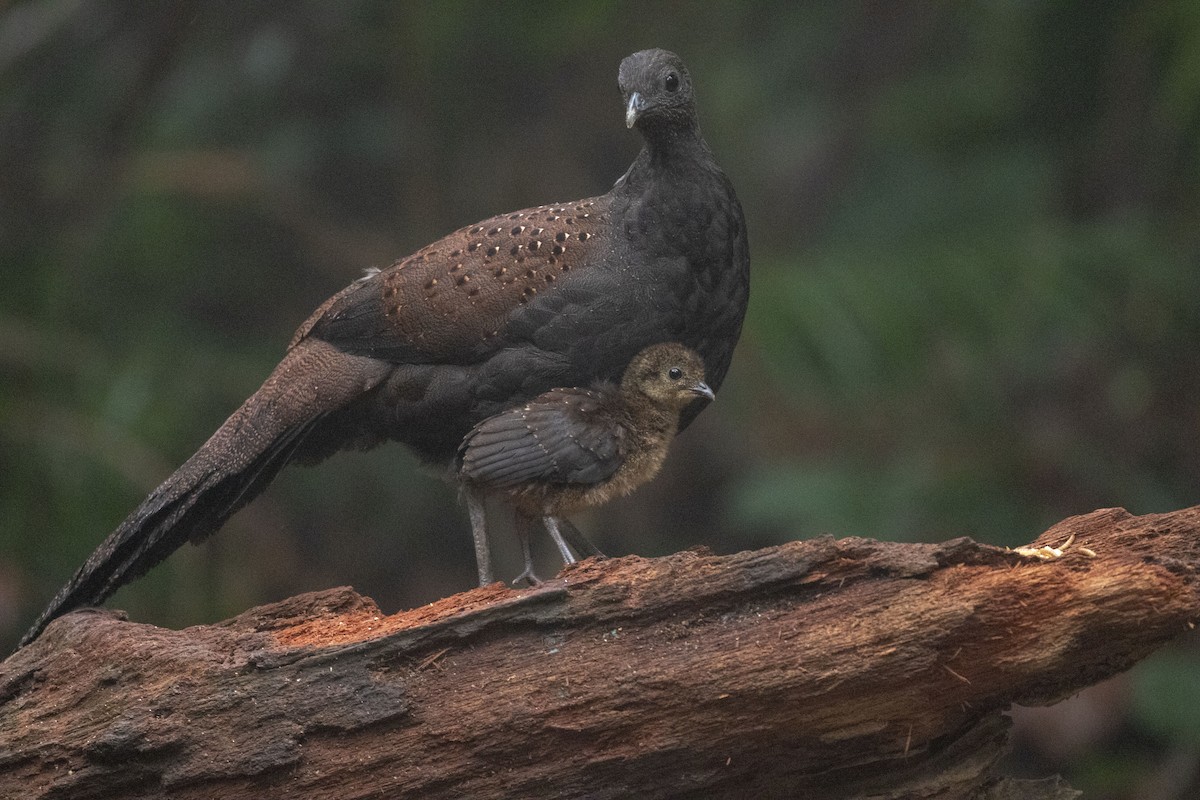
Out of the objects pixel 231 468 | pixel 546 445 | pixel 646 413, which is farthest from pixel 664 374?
pixel 231 468

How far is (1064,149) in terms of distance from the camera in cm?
905

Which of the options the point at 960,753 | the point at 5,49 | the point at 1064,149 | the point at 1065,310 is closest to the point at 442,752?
the point at 960,753

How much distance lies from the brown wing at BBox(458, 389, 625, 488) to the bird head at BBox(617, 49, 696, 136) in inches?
40.0

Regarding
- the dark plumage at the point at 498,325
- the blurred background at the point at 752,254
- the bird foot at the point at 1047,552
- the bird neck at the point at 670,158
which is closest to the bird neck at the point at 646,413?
the dark plumage at the point at 498,325

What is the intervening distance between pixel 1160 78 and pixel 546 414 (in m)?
5.35

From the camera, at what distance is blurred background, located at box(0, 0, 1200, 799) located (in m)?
7.69

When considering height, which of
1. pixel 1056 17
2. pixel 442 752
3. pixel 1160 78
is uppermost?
pixel 1056 17

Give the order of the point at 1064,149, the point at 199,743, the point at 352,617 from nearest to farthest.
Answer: the point at 199,743
the point at 352,617
the point at 1064,149

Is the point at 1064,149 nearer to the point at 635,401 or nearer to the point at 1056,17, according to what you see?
the point at 1056,17

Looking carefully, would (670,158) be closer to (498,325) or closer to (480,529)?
(498,325)

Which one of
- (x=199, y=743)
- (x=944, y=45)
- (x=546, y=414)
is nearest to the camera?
(x=199, y=743)

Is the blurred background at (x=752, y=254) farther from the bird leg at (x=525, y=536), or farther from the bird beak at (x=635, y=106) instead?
the bird beak at (x=635, y=106)

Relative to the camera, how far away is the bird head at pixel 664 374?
4.86 m

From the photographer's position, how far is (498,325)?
16.0 feet
